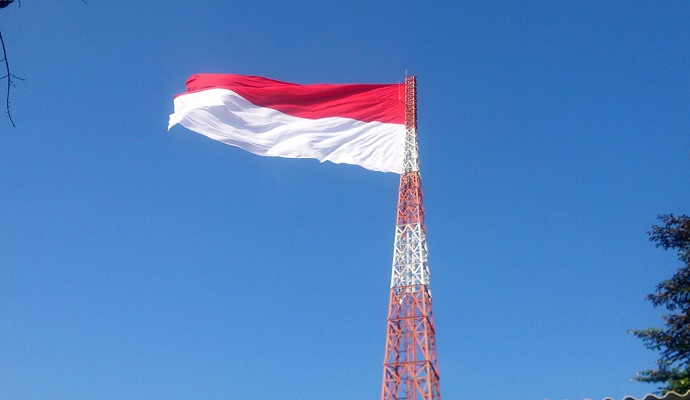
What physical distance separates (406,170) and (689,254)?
12329 mm

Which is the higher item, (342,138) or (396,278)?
(342,138)

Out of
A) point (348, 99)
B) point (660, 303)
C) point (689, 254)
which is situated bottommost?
point (660, 303)

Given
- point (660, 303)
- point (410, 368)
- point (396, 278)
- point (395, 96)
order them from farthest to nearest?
point (395, 96) → point (396, 278) → point (410, 368) → point (660, 303)

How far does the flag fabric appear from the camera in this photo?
2788 centimetres

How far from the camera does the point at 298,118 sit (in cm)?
2933

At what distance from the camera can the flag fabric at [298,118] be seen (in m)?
27.9

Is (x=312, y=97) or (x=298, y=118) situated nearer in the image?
(x=298, y=118)

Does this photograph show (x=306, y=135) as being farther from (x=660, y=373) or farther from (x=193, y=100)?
(x=660, y=373)

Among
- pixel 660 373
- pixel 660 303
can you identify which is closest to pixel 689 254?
pixel 660 303

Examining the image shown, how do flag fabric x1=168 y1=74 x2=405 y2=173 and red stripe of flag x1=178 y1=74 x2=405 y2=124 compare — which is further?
red stripe of flag x1=178 y1=74 x2=405 y2=124

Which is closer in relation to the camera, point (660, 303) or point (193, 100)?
point (660, 303)

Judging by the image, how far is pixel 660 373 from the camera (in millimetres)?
20703

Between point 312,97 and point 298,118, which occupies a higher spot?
point 312,97

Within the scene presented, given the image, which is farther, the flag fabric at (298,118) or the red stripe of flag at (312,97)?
the red stripe of flag at (312,97)
